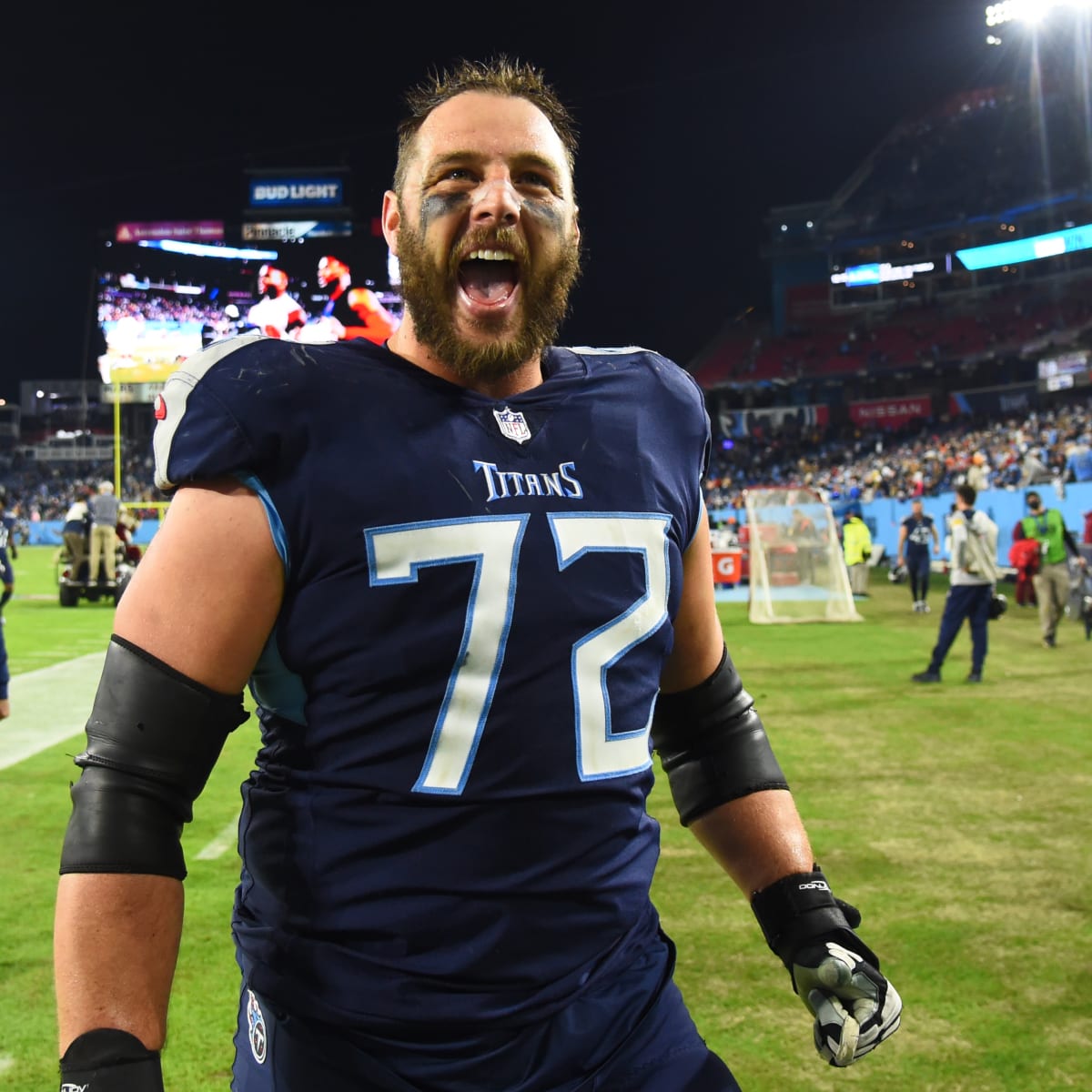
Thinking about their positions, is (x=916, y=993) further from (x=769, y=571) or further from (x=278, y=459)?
(x=769, y=571)

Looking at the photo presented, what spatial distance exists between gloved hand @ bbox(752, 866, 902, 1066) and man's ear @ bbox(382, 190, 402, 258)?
1243mm

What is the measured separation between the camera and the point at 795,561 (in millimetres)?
17562

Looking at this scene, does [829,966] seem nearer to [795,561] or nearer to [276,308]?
[795,561]

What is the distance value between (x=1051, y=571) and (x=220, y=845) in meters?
10.6

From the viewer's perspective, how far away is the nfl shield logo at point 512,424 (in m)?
1.68

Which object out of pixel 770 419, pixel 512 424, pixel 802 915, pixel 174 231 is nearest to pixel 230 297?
pixel 174 231

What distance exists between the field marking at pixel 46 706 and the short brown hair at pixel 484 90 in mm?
5865

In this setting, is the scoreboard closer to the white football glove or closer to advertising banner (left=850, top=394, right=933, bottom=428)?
advertising banner (left=850, top=394, right=933, bottom=428)

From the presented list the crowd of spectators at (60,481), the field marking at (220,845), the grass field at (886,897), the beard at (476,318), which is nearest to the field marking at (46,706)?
the grass field at (886,897)

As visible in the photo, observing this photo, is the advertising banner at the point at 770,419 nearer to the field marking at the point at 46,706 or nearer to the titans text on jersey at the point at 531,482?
the field marking at the point at 46,706

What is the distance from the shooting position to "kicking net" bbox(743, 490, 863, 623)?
16.8 meters

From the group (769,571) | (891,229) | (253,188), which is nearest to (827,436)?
(891,229)

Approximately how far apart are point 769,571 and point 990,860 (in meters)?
12.5

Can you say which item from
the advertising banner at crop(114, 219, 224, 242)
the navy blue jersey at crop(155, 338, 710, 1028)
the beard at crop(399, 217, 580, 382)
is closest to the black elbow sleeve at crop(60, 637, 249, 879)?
the navy blue jersey at crop(155, 338, 710, 1028)
